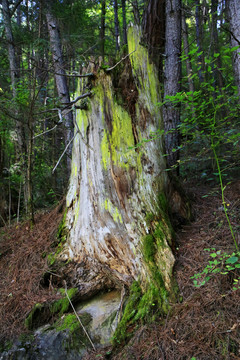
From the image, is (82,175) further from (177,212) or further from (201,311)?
(201,311)

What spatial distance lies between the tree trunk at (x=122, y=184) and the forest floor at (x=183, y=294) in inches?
17.6

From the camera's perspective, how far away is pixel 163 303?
9.12 feet

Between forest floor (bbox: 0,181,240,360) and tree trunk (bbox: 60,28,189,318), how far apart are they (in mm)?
446

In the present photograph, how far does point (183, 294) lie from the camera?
279 cm

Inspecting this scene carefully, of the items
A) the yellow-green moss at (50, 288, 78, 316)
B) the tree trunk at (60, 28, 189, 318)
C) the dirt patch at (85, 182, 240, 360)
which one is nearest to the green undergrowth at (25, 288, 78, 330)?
the yellow-green moss at (50, 288, 78, 316)

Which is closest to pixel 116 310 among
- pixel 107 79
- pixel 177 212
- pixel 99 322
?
pixel 99 322

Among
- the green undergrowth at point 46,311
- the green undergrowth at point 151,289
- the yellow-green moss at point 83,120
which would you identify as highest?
the yellow-green moss at point 83,120

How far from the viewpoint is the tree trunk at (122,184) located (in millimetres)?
3256

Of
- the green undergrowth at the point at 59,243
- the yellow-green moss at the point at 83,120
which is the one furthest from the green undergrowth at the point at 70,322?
the yellow-green moss at the point at 83,120

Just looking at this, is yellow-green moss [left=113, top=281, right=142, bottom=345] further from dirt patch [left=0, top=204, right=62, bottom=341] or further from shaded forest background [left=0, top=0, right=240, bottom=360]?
dirt patch [left=0, top=204, right=62, bottom=341]

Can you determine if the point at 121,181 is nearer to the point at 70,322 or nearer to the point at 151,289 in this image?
the point at 151,289

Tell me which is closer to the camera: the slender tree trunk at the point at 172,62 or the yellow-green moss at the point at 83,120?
the yellow-green moss at the point at 83,120

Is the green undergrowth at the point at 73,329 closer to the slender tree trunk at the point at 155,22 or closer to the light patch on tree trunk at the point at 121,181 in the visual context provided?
the light patch on tree trunk at the point at 121,181

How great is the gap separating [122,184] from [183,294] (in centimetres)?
167
